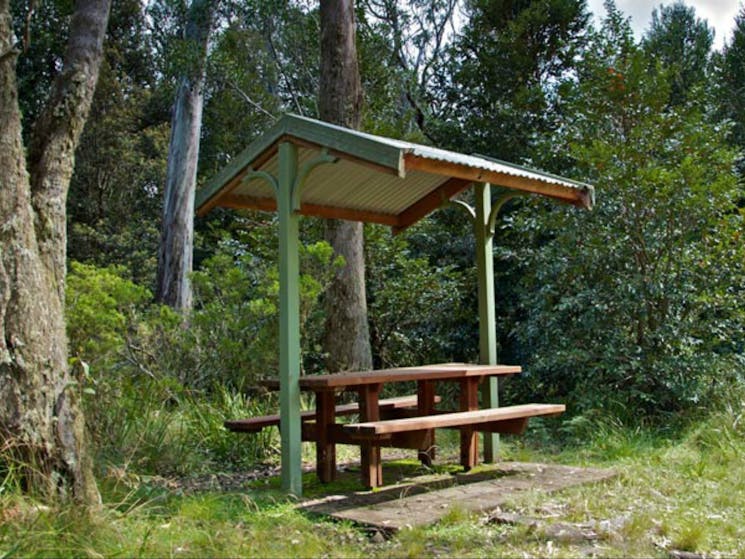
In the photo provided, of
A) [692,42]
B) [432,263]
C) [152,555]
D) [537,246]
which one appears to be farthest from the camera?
[692,42]

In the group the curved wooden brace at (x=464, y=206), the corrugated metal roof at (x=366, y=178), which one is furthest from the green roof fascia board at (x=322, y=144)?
the curved wooden brace at (x=464, y=206)

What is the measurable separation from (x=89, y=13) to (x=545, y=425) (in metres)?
6.53

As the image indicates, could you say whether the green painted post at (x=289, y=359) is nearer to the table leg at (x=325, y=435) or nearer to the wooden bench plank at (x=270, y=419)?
the table leg at (x=325, y=435)

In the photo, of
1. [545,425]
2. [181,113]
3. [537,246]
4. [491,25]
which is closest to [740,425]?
[545,425]

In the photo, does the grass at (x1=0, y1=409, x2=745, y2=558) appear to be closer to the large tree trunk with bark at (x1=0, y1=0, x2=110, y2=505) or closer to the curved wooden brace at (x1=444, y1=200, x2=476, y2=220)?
the large tree trunk with bark at (x1=0, y1=0, x2=110, y2=505)

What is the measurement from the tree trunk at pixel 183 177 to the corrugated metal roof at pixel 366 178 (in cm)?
870

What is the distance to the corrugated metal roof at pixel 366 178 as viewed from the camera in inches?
198

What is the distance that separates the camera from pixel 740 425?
7262mm

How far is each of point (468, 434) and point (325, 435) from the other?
120 centimetres

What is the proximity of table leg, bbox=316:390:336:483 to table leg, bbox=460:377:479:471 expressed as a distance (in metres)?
1.10

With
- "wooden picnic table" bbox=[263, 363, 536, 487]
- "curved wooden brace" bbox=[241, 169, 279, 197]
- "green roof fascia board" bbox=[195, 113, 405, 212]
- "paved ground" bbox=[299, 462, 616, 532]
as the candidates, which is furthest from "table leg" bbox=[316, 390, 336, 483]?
"green roof fascia board" bbox=[195, 113, 405, 212]

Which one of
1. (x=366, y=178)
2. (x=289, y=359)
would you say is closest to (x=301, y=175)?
(x=366, y=178)

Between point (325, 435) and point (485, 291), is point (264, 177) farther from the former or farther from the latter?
point (485, 291)

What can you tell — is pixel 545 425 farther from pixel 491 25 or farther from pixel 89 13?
pixel 491 25
